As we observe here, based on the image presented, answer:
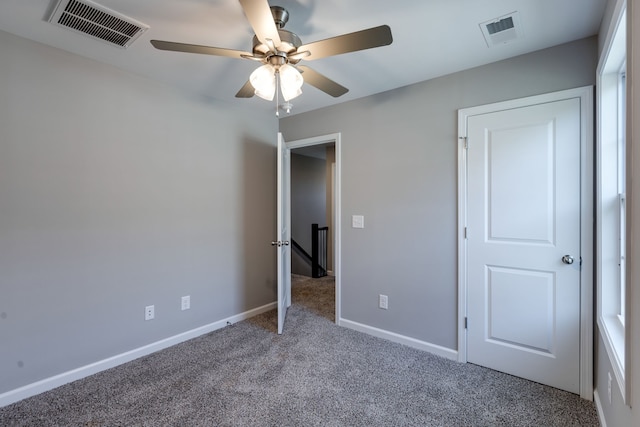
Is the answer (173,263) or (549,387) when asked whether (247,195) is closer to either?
(173,263)

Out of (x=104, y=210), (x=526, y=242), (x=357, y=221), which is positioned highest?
(x=104, y=210)

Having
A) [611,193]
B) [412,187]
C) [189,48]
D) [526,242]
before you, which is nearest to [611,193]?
[611,193]

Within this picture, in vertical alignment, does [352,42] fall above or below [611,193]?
above

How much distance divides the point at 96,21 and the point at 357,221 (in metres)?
2.43

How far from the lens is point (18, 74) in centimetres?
189

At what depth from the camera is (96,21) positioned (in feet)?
5.66

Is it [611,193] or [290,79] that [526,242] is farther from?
[290,79]

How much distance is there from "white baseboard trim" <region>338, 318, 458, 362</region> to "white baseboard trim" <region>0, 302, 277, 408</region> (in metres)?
1.23

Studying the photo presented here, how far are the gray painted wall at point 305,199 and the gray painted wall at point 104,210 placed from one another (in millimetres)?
2349

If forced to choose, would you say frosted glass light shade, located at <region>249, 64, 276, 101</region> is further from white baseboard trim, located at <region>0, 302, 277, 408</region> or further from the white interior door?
white baseboard trim, located at <region>0, 302, 277, 408</region>

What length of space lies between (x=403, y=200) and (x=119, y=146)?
2.42 m

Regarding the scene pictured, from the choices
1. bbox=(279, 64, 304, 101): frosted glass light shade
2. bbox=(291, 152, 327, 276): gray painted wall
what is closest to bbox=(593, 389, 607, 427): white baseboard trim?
bbox=(279, 64, 304, 101): frosted glass light shade

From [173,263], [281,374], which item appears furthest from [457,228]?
[173,263]

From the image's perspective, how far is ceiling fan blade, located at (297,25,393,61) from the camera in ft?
4.25
